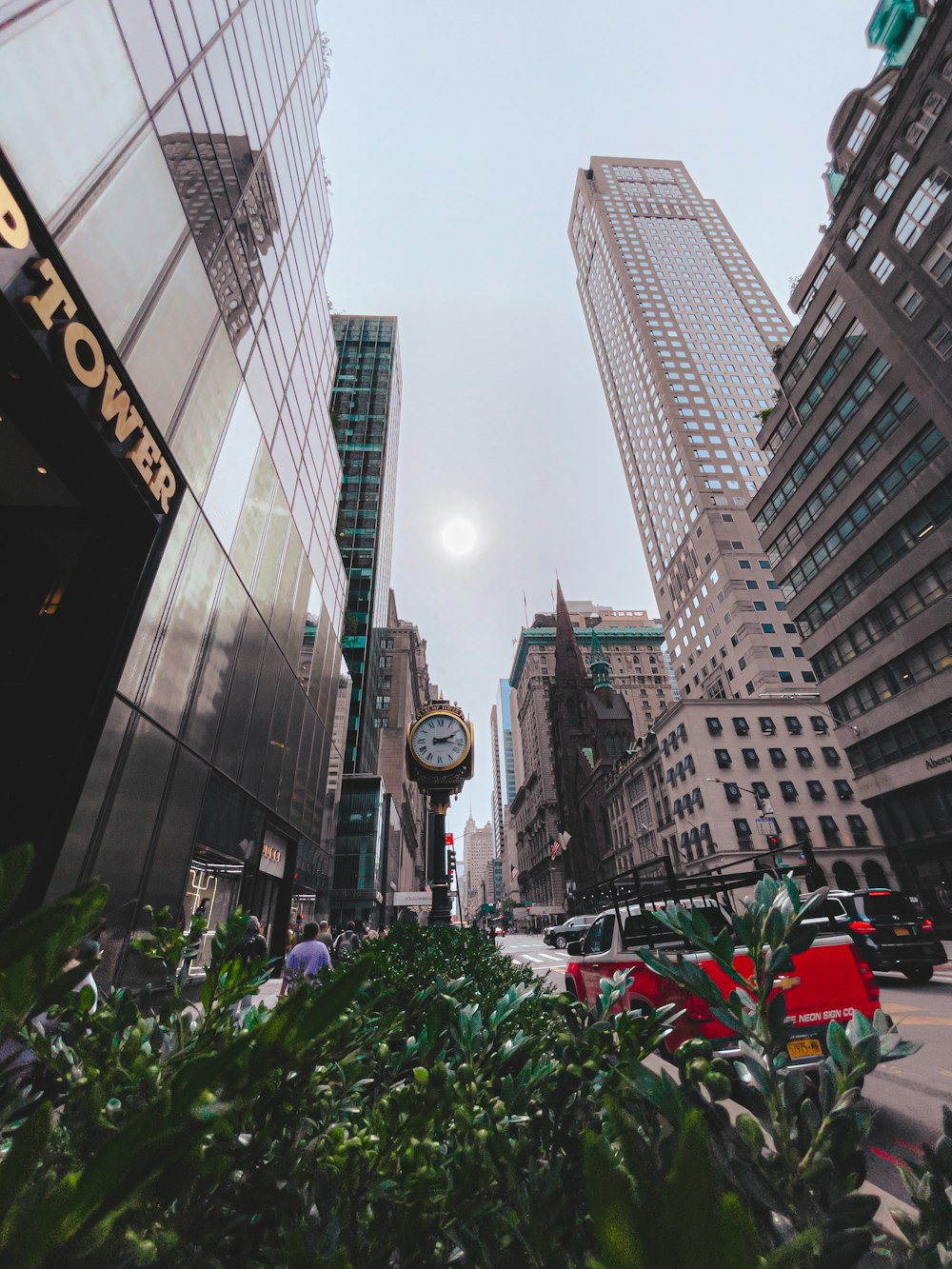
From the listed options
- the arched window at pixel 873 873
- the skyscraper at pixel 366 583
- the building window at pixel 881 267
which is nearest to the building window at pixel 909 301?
the building window at pixel 881 267

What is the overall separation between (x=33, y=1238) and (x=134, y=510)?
933 centimetres

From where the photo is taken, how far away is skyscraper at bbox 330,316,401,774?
174 ft

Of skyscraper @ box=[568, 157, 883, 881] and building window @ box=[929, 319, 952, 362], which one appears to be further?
skyscraper @ box=[568, 157, 883, 881]

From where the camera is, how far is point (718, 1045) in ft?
→ 17.5

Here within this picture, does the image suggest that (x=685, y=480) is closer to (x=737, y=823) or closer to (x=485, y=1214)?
(x=737, y=823)

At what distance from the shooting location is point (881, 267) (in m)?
29.4

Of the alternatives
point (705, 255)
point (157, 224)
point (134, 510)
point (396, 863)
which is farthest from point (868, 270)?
point (705, 255)

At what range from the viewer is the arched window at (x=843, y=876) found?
39312mm

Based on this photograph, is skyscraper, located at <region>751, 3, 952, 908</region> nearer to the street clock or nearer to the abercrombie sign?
the street clock

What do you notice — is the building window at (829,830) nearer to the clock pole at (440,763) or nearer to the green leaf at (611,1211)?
the clock pole at (440,763)

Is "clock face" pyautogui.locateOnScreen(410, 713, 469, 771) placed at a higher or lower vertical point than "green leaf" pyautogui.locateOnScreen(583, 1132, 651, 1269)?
higher

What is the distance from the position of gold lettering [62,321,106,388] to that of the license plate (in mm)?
10001

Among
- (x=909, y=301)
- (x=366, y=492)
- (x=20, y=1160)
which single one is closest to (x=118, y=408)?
(x=20, y=1160)

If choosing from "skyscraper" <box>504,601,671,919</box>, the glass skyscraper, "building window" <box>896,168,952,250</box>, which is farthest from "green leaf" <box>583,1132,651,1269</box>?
"skyscraper" <box>504,601,671,919</box>
